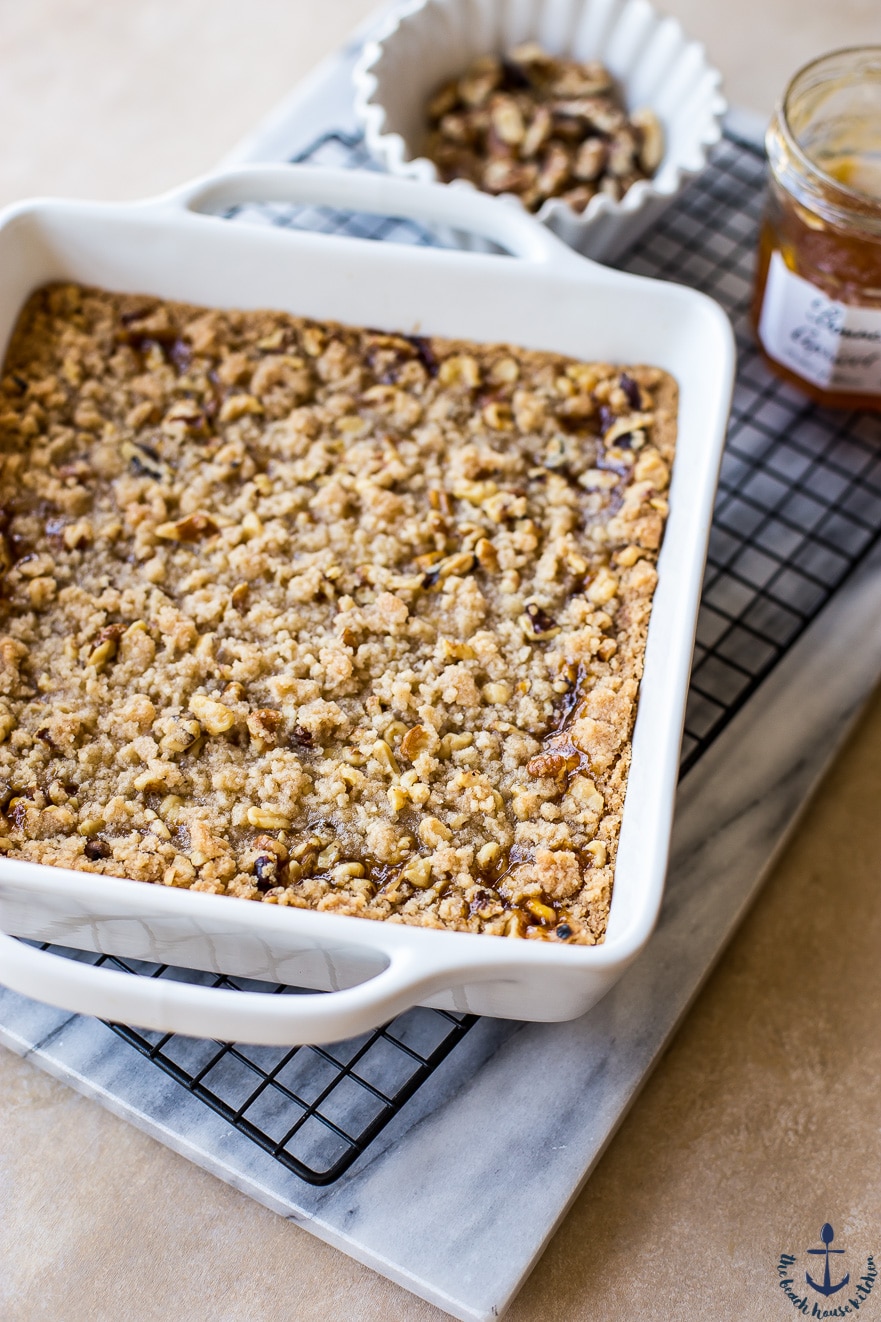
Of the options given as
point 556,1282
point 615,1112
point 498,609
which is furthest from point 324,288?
point 556,1282

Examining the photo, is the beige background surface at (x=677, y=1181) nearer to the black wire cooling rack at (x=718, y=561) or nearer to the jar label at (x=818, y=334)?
the black wire cooling rack at (x=718, y=561)

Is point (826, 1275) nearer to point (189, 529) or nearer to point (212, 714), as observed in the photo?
point (212, 714)

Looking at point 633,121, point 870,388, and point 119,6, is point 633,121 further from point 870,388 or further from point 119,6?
point 119,6

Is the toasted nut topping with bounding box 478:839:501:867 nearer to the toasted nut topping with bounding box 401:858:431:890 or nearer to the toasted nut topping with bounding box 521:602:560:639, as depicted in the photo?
the toasted nut topping with bounding box 401:858:431:890

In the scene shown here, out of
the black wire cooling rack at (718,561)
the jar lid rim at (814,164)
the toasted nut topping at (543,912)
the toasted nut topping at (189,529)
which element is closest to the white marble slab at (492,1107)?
the black wire cooling rack at (718,561)

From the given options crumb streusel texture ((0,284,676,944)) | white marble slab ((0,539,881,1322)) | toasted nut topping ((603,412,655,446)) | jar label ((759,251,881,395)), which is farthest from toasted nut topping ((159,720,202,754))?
jar label ((759,251,881,395))
